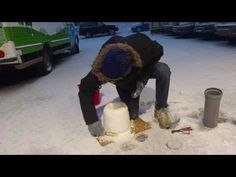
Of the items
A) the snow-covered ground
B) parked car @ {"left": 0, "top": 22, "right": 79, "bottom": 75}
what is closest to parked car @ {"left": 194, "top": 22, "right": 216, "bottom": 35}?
the snow-covered ground

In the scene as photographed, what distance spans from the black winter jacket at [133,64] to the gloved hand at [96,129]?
6cm

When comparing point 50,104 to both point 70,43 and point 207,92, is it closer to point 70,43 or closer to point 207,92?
point 207,92

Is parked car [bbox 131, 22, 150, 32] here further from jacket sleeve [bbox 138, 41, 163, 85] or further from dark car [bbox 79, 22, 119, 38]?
jacket sleeve [bbox 138, 41, 163, 85]

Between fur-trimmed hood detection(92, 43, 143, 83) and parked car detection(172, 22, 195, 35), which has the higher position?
fur-trimmed hood detection(92, 43, 143, 83)

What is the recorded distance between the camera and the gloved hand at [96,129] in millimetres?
2516

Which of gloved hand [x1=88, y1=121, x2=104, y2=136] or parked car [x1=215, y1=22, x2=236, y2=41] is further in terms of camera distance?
parked car [x1=215, y1=22, x2=236, y2=41]

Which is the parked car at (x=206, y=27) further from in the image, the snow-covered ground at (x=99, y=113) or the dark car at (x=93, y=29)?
the dark car at (x=93, y=29)

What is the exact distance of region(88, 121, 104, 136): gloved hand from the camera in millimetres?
2516

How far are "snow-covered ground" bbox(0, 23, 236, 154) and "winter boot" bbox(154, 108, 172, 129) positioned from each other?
69mm

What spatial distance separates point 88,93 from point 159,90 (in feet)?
2.72

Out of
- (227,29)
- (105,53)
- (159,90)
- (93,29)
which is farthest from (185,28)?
(105,53)

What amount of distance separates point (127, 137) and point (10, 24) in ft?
10.3

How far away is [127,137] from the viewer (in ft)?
8.40

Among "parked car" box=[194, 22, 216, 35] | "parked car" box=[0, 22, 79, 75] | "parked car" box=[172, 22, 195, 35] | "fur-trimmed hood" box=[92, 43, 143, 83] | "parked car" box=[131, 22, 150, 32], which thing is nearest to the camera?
"fur-trimmed hood" box=[92, 43, 143, 83]
